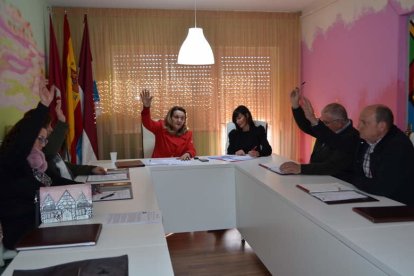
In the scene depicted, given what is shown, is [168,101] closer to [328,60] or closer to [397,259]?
[328,60]

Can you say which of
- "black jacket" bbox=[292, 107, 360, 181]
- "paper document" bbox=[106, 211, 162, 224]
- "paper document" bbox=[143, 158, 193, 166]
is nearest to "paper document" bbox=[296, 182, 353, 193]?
"black jacket" bbox=[292, 107, 360, 181]

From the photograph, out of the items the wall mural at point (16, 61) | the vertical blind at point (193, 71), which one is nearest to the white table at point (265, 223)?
the wall mural at point (16, 61)

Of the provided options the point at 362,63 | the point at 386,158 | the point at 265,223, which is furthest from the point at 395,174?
the point at 362,63

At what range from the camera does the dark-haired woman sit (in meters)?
3.80

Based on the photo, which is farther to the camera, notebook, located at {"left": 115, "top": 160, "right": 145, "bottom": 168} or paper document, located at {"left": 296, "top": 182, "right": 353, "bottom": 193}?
notebook, located at {"left": 115, "top": 160, "right": 145, "bottom": 168}

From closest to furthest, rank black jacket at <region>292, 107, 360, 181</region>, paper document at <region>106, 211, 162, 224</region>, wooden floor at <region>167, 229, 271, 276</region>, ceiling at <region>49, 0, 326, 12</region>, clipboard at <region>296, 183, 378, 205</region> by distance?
paper document at <region>106, 211, 162, 224</region>, clipboard at <region>296, 183, 378, 205</region>, black jacket at <region>292, 107, 360, 181</region>, wooden floor at <region>167, 229, 271, 276</region>, ceiling at <region>49, 0, 326, 12</region>

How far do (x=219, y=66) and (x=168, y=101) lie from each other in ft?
2.66

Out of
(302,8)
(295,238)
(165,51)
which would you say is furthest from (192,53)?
(302,8)

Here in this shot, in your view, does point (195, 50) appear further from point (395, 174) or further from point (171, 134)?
point (395, 174)

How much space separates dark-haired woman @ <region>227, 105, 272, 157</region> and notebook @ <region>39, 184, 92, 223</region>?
2190 millimetres

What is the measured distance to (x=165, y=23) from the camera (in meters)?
4.84

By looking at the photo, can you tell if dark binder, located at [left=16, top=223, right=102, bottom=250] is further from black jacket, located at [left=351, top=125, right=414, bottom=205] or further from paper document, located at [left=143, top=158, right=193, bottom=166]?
paper document, located at [left=143, top=158, right=193, bottom=166]

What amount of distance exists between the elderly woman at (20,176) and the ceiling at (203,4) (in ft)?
9.57

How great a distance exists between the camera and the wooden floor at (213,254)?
282 cm
